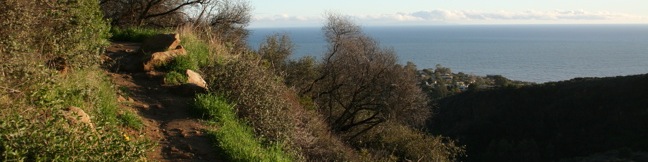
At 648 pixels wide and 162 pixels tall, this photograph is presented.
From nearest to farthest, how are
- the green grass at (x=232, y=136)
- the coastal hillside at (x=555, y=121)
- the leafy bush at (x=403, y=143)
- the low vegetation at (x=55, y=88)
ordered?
the low vegetation at (x=55, y=88) → the green grass at (x=232, y=136) → the leafy bush at (x=403, y=143) → the coastal hillside at (x=555, y=121)

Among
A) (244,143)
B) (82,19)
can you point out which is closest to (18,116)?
(244,143)

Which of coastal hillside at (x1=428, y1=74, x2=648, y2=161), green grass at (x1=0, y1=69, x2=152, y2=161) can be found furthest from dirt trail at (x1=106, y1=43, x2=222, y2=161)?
coastal hillside at (x1=428, y1=74, x2=648, y2=161)

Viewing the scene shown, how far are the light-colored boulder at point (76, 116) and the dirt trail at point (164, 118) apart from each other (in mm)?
709

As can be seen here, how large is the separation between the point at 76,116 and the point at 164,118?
6.72 ft

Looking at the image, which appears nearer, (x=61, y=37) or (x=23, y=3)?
(x=23, y=3)

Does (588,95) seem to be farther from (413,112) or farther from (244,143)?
(244,143)

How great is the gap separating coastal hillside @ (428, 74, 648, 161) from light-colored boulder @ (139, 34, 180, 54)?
28.4 metres

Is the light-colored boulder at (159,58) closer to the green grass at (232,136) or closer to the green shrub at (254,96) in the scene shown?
the green shrub at (254,96)

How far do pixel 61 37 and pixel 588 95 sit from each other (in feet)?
132

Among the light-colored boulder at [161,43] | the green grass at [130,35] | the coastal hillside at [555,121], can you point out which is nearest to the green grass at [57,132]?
the light-colored boulder at [161,43]

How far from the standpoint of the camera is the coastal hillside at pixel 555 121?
35156 millimetres

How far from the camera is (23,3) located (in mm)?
6164

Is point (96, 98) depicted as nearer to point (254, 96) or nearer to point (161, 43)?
point (254, 96)

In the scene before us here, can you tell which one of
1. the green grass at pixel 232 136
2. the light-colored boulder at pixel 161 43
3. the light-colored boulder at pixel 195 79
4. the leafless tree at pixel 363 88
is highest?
the light-colored boulder at pixel 161 43
